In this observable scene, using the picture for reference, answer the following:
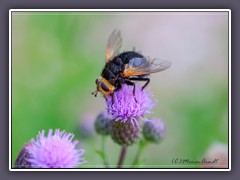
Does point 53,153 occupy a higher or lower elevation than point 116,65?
lower

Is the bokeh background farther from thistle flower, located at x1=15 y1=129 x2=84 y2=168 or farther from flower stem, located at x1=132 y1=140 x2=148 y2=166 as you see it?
thistle flower, located at x1=15 y1=129 x2=84 y2=168

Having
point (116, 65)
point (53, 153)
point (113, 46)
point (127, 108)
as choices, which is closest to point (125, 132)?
point (127, 108)

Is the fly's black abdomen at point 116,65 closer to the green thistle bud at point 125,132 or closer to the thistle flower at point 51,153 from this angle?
the green thistle bud at point 125,132

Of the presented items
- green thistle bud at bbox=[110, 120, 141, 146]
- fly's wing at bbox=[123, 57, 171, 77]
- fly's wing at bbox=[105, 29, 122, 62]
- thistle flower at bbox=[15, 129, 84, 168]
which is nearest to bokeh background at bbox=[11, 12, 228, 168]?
fly's wing at bbox=[105, 29, 122, 62]

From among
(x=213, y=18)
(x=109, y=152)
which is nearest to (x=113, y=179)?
(x=109, y=152)

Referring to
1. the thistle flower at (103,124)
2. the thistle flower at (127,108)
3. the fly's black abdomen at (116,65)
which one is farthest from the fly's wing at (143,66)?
the thistle flower at (103,124)

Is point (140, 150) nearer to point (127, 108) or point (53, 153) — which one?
point (127, 108)
